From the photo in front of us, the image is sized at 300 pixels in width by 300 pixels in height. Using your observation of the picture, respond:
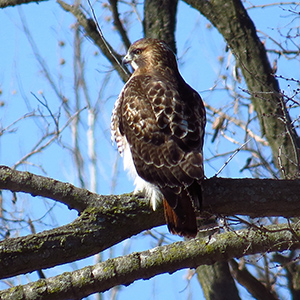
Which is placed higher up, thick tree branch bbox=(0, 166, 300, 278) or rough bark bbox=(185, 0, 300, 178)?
rough bark bbox=(185, 0, 300, 178)

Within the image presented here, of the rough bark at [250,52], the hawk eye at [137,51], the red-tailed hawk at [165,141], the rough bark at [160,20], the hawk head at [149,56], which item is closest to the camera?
the red-tailed hawk at [165,141]

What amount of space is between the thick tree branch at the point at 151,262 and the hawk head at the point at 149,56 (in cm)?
189

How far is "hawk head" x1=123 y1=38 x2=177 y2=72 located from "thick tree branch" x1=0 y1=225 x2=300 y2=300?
1.89 meters

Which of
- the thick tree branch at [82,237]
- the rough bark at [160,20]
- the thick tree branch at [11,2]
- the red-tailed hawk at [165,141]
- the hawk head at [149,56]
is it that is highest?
the thick tree branch at [11,2]

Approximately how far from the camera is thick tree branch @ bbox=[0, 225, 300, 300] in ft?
10.6

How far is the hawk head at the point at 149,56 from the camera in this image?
17.0 feet

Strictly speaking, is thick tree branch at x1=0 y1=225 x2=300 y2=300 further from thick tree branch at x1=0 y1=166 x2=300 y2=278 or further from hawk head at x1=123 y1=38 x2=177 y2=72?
hawk head at x1=123 y1=38 x2=177 y2=72

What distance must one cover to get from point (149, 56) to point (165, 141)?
1.55 meters

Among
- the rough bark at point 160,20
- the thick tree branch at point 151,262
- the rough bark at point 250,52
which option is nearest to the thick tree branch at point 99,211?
the thick tree branch at point 151,262

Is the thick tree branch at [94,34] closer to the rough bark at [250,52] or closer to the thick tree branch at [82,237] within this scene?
the rough bark at [250,52]

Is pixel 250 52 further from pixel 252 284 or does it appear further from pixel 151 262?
pixel 151 262

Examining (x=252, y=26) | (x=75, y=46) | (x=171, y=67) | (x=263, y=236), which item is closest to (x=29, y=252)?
(x=263, y=236)

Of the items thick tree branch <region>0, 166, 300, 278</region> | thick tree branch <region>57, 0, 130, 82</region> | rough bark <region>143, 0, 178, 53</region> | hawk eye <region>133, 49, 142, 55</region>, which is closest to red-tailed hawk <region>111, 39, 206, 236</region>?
thick tree branch <region>0, 166, 300, 278</region>

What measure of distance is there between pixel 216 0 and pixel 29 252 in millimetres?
3831
